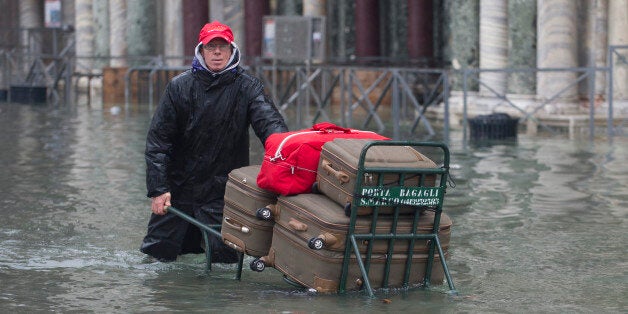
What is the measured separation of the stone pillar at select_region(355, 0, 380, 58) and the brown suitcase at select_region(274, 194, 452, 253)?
24.8 m

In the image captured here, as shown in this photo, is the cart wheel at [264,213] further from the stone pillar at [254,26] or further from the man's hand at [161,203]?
the stone pillar at [254,26]

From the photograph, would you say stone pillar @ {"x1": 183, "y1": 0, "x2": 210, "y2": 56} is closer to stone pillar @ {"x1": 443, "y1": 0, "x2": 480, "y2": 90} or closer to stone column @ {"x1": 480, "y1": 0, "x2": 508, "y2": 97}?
stone pillar @ {"x1": 443, "y1": 0, "x2": 480, "y2": 90}

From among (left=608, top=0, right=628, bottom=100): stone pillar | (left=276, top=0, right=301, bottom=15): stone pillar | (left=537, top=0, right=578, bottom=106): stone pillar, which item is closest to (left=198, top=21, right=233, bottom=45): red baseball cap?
(left=537, top=0, right=578, bottom=106): stone pillar

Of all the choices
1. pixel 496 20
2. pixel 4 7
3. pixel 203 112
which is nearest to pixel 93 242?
pixel 203 112

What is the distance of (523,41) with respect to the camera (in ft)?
76.2

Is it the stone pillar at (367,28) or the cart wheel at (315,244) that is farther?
the stone pillar at (367,28)

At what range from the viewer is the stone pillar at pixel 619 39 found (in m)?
22.3

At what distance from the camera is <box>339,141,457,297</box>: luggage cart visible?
780cm

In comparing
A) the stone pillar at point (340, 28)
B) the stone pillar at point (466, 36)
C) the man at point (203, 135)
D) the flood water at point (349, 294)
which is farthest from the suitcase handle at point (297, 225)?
the stone pillar at point (340, 28)

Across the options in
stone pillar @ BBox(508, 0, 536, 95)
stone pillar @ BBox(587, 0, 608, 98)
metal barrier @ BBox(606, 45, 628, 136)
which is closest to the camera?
metal barrier @ BBox(606, 45, 628, 136)

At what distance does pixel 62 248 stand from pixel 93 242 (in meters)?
0.38

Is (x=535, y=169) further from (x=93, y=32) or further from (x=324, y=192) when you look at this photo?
(x=93, y=32)

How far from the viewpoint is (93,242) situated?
35.8 ft

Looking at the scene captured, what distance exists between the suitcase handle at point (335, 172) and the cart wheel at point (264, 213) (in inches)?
17.9
